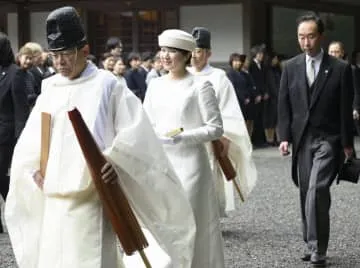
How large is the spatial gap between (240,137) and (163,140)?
8.63 feet

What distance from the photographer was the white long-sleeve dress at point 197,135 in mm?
6156

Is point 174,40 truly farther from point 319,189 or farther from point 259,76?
point 259,76

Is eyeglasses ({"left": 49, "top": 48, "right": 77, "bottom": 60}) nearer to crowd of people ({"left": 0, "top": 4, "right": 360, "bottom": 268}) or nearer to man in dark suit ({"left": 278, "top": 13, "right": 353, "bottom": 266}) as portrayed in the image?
crowd of people ({"left": 0, "top": 4, "right": 360, "bottom": 268})

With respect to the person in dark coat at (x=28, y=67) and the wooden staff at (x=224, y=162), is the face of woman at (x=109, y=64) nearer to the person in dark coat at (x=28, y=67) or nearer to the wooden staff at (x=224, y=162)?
the person in dark coat at (x=28, y=67)

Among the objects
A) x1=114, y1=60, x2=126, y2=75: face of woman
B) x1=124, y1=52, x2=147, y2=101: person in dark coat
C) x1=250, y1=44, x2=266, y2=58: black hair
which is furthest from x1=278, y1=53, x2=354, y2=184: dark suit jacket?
x1=250, y1=44, x2=266, y2=58: black hair

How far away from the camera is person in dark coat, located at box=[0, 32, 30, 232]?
8.65 meters

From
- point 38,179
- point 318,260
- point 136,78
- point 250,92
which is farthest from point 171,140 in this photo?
point 250,92

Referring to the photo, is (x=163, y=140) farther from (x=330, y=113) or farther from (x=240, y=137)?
(x=240, y=137)

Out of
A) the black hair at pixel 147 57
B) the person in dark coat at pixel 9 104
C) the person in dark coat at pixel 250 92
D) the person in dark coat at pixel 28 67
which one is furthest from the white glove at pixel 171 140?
the black hair at pixel 147 57

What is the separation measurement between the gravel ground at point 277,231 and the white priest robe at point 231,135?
0.46 m

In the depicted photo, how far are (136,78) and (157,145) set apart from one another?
35.9ft

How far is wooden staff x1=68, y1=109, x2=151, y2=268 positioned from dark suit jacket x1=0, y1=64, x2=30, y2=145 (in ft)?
14.5

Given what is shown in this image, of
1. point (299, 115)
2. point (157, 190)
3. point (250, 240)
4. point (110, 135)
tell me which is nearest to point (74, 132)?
point (110, 135)

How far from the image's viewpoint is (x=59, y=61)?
452cm
